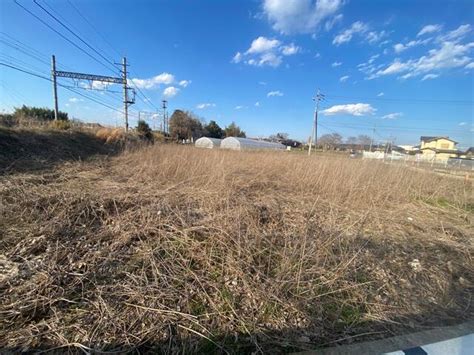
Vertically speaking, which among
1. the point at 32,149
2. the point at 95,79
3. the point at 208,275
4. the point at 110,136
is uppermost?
the point at 95,79

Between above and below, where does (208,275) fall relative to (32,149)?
below

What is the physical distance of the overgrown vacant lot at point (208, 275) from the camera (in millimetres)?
1556

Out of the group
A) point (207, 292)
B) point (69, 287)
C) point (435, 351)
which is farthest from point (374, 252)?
point (69, 287)

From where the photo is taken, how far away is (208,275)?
2086 mm

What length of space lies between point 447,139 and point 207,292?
8044cm

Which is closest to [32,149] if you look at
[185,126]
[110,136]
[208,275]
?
[110,136]

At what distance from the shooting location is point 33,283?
5.87ft

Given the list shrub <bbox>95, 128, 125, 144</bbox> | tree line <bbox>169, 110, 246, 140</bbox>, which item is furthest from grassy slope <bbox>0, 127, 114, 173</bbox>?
tree line <bbox>169, 110, 246, 140</bbox>

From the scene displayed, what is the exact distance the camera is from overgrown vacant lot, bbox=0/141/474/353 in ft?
5.10

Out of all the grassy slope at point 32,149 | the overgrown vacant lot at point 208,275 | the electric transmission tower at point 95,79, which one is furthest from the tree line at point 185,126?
the overgrown vacant lot at point 208,275

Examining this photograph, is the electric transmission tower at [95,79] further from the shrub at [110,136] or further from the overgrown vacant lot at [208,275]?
the overgrown vacant lot at [208,275]

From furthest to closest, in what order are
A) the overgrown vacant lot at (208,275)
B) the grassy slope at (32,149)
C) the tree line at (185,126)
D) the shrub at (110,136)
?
the tree line at (185,126) < the shrub at (110,136) < the grassy slope at (32,149) < the overgrown vacant lot at (208,275)

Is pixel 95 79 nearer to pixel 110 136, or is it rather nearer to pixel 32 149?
pixel 110 136

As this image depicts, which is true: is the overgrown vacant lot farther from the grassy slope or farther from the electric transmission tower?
the electric transmission tower
